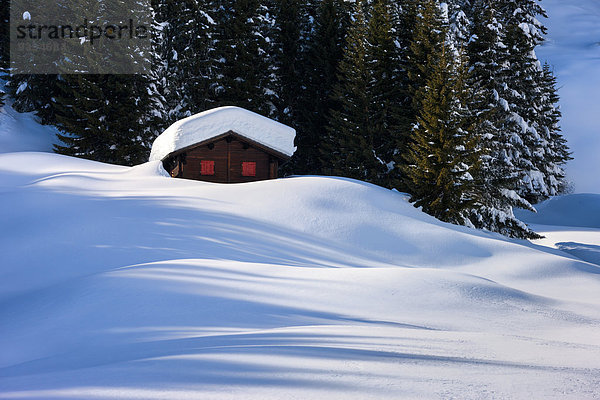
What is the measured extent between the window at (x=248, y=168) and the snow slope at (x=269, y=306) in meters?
9.82

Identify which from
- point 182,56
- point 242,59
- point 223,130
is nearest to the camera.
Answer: point 223,130

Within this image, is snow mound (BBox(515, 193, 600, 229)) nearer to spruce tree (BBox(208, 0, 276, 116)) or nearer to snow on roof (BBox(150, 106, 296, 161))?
snow on roof (BBox(150, 106, 296, 161))

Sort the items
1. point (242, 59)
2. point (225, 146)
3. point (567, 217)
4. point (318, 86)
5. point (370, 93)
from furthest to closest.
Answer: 1. point (318, 86)
2. point (242, 59)
3. point (567, 217)
4. point (370, 93)
5. point (225, 146)

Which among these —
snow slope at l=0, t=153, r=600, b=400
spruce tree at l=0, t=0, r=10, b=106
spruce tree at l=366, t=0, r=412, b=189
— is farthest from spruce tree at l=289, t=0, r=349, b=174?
spruce tree at l=0, t=0, r=10, b=106

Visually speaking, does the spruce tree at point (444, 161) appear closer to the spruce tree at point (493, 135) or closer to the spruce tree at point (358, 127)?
the spruce tree at point (493, 135)

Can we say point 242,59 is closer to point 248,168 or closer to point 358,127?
point 358,127

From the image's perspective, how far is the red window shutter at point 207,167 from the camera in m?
25.6

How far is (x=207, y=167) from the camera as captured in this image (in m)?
25.6

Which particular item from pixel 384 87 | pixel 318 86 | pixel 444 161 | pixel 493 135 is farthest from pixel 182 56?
pixel 444 161

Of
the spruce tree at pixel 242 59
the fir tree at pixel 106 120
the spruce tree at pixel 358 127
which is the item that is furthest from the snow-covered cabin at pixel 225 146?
the spruce tree at pixel 242 59

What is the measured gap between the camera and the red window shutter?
25.6 meters

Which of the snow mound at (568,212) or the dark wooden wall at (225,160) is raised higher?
the dark wooden wall at (225,160)

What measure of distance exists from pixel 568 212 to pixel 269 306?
119ft

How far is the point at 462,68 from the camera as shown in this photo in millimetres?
22328
